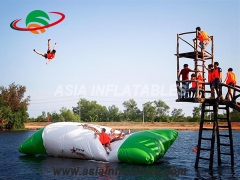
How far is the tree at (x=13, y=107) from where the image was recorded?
68.3m

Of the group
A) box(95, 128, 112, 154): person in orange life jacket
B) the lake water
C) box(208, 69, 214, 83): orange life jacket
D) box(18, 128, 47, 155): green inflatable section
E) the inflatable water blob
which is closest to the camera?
the lake water

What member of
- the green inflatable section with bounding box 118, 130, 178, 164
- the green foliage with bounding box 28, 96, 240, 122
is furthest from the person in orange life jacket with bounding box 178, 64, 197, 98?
the green foliage with bounding box 28, 96, 240, 122

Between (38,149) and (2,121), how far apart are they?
146 feet

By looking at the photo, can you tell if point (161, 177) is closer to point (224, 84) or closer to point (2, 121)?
point (224, 84)

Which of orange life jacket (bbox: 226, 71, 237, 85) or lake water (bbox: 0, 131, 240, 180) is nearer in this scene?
lake water (bbox: 0, 131, 240, 180)

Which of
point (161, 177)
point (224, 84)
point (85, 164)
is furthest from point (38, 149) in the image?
point (224, 84)

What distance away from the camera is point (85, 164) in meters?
22.3

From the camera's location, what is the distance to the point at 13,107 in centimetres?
7456

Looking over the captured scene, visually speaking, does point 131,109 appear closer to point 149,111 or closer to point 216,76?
point 149,111

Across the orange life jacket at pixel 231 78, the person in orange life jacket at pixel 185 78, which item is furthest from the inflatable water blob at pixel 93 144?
the orange life jacket at pixel 231 78

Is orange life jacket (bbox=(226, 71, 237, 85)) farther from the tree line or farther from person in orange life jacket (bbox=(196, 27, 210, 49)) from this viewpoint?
the tree line

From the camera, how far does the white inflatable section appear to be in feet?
74.2

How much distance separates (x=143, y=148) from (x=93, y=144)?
142 inches

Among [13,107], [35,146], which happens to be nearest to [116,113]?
[13,107]
